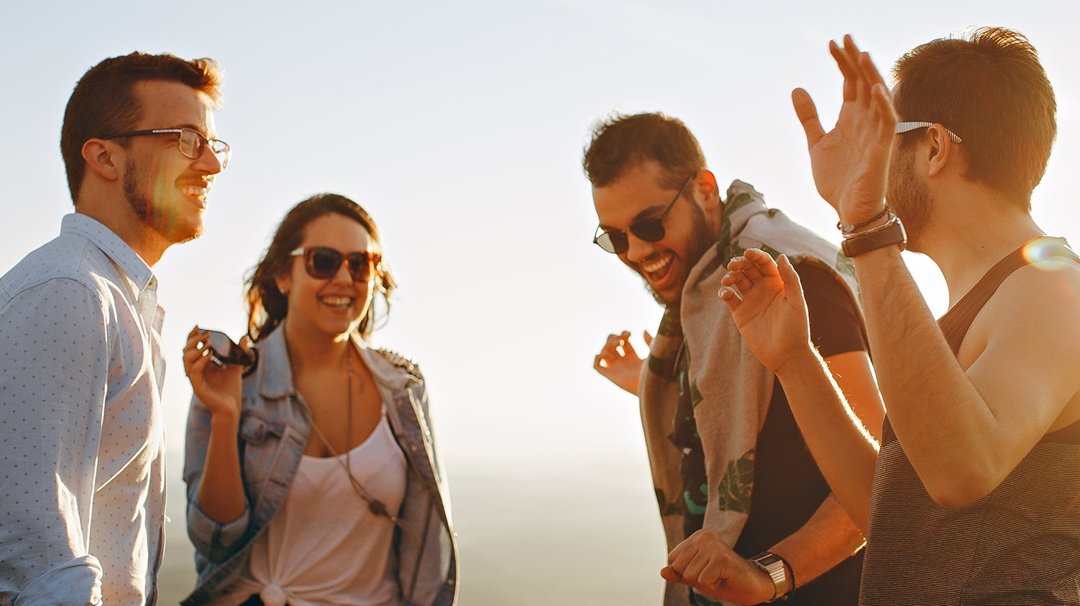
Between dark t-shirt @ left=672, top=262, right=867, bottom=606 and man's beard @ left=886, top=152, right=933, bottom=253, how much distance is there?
2.82ft

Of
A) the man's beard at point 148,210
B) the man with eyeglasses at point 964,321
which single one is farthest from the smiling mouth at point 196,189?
the man with eyeglasses at point 964,321

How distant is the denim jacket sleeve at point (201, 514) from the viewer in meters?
4.30

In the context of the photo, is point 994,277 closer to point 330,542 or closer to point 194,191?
point 194,191

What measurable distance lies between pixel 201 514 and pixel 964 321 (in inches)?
132

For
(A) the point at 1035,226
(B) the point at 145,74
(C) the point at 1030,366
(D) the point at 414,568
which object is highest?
(B) the point at 145,74

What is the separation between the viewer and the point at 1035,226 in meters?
2.21

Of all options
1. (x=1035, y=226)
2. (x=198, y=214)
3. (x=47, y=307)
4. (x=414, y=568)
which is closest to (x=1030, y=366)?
(x=1035, y=226)

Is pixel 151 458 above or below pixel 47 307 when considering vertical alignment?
below

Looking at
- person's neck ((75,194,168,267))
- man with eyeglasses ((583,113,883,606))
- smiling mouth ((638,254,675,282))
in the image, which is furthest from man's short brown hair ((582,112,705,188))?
person's neck ((75,194,168,267))

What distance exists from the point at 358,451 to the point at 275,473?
0.38 m

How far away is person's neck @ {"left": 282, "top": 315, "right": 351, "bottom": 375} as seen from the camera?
4.95 metres

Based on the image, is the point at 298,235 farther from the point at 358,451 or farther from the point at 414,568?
the point at 414,568

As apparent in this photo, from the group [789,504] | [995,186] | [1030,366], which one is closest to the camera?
[1030,366]

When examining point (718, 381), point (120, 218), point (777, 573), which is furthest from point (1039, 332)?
point (120, 218)
